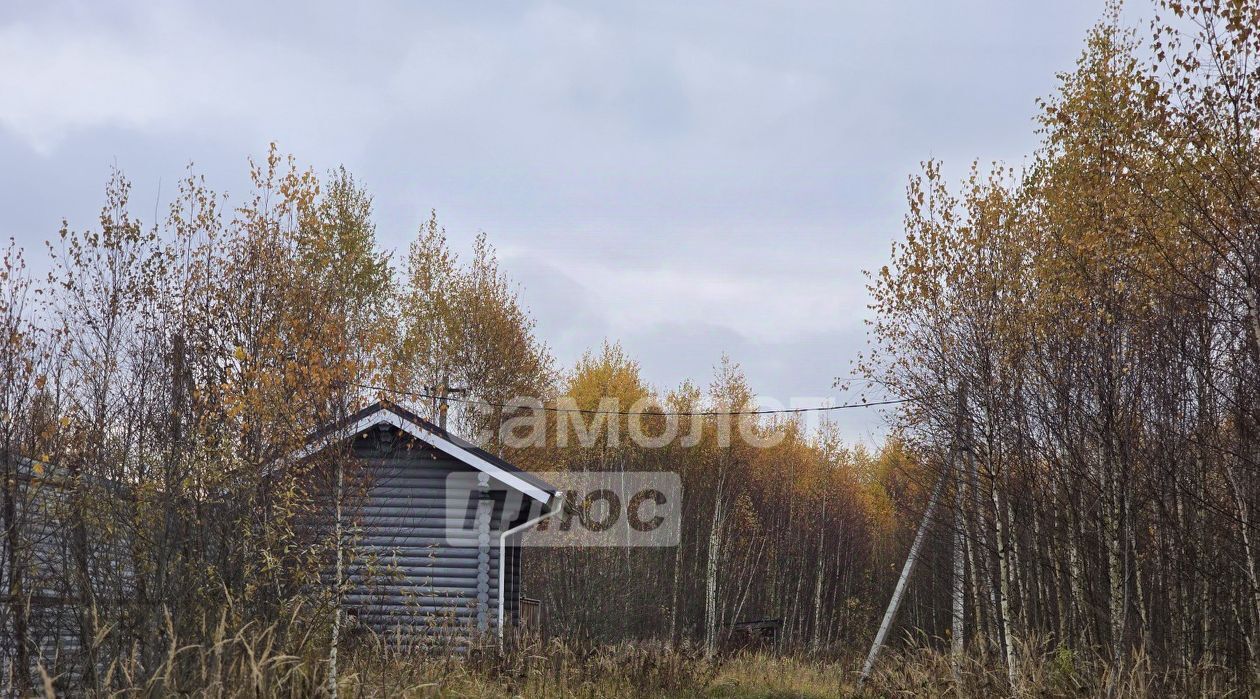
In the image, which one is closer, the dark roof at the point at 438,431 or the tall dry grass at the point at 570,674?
→ the tall dry grass at the point at 570,674

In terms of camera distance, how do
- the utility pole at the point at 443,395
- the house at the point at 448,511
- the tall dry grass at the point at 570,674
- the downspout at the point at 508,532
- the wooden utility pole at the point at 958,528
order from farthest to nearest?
the utility pole at the point at 443,395 < the downspout at the point at 508,532 < the house at the point at 448,511 < the wooden utility pole at the point at 958,528 < the tall dry grass at the point at 570,674

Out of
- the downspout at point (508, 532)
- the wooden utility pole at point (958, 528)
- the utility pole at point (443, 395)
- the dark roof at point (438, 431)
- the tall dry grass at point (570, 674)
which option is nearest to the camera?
the tall dry grass at point (570, 674)

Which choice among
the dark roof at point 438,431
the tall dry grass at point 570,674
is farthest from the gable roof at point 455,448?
the tall dry grass at point 570,674

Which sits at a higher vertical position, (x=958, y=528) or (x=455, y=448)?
(x=455, y=448)

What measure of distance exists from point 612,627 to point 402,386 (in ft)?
30.5

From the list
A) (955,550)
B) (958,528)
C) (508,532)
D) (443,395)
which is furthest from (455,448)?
(443,395)

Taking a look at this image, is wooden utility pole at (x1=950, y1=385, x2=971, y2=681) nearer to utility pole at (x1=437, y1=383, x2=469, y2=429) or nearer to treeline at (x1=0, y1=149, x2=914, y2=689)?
treeline at (x1=0, y1=149, x2=914, y2=689)

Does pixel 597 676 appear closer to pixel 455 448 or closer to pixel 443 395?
pixel 455 448

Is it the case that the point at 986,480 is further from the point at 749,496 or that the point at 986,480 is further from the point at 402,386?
the point at 749,496

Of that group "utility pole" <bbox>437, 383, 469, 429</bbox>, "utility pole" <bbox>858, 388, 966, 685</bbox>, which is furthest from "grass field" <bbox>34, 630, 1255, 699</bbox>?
"utility pole" <bbox>437, 383, 469, 429</bbox>

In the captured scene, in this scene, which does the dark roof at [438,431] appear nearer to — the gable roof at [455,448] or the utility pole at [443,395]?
the gable roof at [455,448]

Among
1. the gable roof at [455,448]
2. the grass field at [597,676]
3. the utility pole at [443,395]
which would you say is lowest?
the grass field at [597,676]

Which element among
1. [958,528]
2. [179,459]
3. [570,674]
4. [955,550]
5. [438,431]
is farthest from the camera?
[955,550]

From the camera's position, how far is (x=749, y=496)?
3709 centimetres
